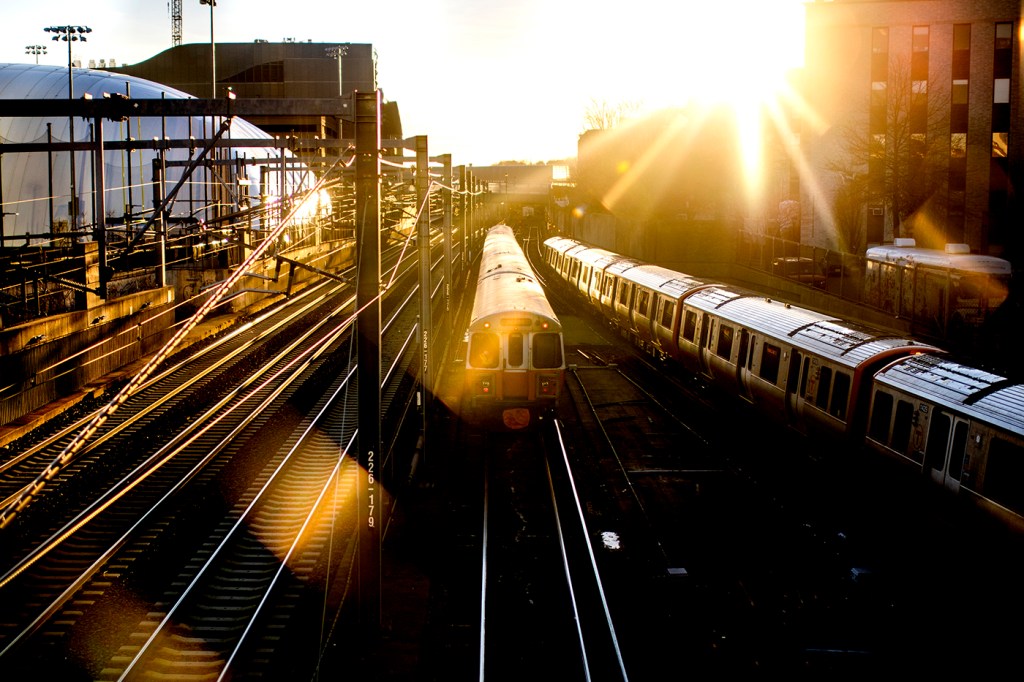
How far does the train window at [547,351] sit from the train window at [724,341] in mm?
3754

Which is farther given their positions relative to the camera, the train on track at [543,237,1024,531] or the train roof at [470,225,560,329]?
the train roof at [470,225,560,329]

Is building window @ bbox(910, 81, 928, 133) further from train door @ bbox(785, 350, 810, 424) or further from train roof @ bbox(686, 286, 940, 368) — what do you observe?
train door @ bbox(785, 350, 810, 424)

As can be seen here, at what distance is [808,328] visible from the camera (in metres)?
15.2

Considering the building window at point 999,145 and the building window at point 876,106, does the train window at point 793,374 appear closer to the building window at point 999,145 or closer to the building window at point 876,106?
the building window at point 876,106

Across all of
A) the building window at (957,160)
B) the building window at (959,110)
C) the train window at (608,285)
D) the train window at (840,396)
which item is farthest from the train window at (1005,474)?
the building window at (959,110)

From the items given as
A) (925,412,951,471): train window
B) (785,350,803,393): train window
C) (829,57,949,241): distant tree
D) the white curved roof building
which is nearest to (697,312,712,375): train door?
(785,350,803,393): train window

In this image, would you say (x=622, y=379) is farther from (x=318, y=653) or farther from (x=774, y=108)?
(x=774, y=108)

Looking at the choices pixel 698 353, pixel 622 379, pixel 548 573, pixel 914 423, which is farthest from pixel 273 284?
pixel 914 423

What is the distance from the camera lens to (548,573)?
1105cm

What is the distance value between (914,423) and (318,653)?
7.79 metres

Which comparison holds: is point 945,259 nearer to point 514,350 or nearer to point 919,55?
point 919,55

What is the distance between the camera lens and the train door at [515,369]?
16.2 meters

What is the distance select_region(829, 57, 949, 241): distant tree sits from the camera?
37.7 metres

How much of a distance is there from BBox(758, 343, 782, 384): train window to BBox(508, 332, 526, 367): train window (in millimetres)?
4449
